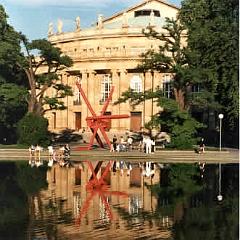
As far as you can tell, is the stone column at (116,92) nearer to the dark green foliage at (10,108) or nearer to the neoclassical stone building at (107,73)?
the neoclassical stone building at (107,73)

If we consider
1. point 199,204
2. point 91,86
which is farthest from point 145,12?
point 199,204

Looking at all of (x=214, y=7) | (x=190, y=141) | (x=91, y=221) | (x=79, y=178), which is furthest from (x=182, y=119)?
(x=91, y=221)

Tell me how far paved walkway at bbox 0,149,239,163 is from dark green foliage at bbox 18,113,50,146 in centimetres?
285

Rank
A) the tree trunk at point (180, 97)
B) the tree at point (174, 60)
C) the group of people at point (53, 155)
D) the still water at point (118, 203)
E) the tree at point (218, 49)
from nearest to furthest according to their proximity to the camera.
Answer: the still water at point (118, 203), the group of people at point (53, 155), the tree at point (218, 49), the tree at point (174, 60), the tree trunk at point (180, 97)

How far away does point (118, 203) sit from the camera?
22578 millimetres

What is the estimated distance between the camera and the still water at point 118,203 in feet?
56.4

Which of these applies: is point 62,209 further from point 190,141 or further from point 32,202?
point 190,141

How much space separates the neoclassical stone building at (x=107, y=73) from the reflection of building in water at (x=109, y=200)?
3537 centimetres

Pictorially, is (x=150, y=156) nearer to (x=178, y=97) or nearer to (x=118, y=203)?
(x=178, y=97)

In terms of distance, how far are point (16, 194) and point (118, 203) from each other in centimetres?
491

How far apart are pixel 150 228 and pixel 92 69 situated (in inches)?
2163

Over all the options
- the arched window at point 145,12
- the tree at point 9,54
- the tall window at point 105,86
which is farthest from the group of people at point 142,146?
the arched window at point 145,12

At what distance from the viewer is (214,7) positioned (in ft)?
159

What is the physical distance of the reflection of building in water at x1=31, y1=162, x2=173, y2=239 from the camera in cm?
1778
